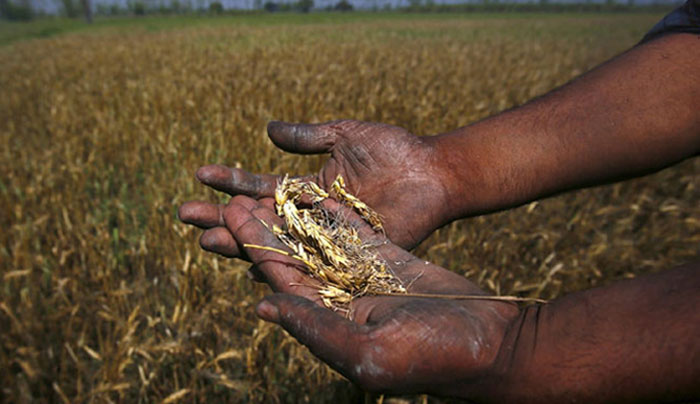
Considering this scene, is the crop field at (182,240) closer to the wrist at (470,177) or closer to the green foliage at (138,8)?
the wrist at (470,177)

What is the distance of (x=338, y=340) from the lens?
108 cm

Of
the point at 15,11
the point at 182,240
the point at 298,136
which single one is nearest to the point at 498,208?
the point at 298,136

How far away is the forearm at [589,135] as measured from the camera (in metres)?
1.53

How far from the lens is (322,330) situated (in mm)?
1096

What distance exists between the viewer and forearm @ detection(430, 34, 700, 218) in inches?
60.2

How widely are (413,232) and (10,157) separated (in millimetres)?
3790

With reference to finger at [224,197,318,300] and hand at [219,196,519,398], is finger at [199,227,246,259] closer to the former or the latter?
finger at [224,197,318,300]

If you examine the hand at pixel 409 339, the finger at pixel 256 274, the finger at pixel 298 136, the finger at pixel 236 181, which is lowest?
the finger at pixel 256 274

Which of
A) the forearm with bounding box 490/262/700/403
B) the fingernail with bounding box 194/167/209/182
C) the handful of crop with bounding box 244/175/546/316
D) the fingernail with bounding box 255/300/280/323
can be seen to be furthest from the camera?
the fingernail with bounding box 194/167/209/182

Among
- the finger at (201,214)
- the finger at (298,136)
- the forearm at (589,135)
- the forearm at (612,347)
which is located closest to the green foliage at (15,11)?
the finger at (298,136)

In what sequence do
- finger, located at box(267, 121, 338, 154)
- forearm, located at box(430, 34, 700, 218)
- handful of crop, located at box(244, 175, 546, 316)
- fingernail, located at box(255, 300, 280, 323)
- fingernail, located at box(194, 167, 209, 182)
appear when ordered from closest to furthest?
fingernail, located at box(255, 300, 280, 323)
handful of crop, located at box(244, 175, 546, 316)
forearm, located at box(430, 34, 700, 218)
fingernail, located at box(194, 167, 209, 182)
finger, located at box(267, 121, 338, 154)

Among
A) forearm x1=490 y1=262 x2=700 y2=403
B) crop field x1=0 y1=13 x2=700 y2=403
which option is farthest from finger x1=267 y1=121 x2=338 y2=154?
forearm x1=490 y1=262 x2=700 y2=403

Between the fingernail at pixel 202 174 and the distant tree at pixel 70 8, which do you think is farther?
the distant tree at pixel 70 8

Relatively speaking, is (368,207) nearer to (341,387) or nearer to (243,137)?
(341,387)
